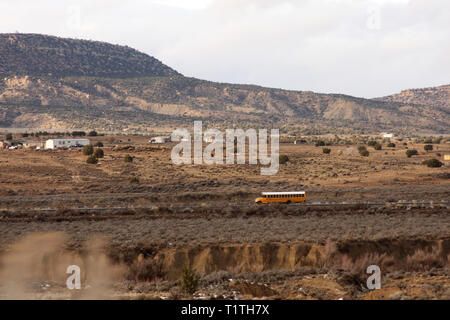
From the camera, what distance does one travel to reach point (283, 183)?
175ft

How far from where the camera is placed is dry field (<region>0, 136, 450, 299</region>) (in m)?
18.2

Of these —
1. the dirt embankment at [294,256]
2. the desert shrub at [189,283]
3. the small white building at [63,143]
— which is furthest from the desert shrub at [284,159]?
the desert shrub at [189,283]

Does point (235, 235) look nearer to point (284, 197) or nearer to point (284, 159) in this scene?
point (284, 197)

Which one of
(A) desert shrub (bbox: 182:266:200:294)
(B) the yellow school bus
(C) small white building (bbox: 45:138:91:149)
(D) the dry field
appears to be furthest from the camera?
(C) small white building (bbox: 45:138:91:149)

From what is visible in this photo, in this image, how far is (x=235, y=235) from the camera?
86.5ft

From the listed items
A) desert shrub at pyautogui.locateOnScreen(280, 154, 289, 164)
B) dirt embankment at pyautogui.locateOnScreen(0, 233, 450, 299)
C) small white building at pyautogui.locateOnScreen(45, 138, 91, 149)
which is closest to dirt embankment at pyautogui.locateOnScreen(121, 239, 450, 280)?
dirt embankment at pyautogui.locateOnScreen(0, 233, 450, 299)

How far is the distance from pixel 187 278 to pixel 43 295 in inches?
200

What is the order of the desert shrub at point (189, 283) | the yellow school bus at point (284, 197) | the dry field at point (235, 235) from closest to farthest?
1. the desert shrub at point (189, 283)
2. the dry field at point (235, 235)
3. the yellow school bus at point (284, 197)

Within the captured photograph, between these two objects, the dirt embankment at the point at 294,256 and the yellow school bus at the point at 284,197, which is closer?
the dirt embankment at the point at 294,256

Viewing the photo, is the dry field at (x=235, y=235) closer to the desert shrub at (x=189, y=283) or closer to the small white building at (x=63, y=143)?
the desert shrub at (x=189, y=283)

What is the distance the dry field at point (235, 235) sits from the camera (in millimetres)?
18156

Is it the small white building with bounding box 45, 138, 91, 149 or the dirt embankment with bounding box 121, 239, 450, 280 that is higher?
the small white building with bounding box 45, 138, 91, 149

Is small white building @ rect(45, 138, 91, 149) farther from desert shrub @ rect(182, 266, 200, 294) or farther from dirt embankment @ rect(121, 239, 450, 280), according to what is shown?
desert shrub @ rect(182, 266, 200, 294)

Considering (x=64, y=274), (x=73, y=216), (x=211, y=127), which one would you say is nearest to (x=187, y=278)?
(x=64, y=274)
